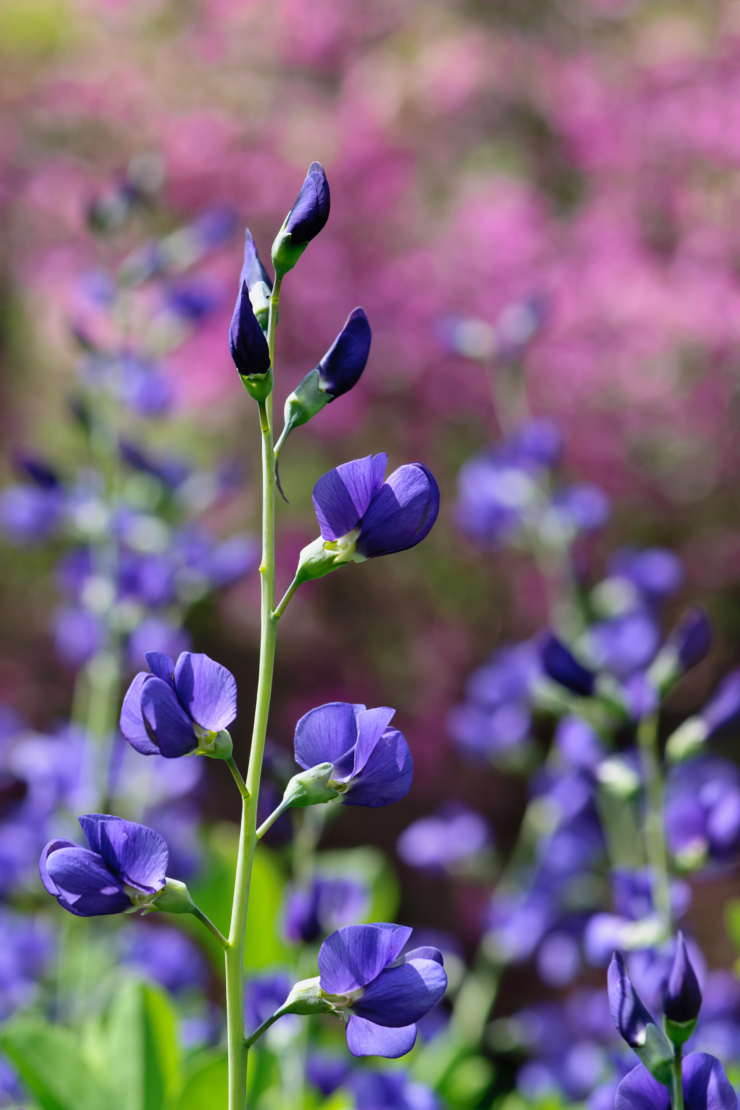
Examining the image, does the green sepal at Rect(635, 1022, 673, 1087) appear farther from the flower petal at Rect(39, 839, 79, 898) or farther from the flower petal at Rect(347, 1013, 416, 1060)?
the flower petal at Rect(39, 839, 79, 898)

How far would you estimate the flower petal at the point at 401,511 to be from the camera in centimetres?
68

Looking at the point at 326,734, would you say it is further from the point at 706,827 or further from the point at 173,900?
the point at 706,827

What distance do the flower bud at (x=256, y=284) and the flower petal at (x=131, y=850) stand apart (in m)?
0.37

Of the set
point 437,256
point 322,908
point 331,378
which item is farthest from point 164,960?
point 437,256

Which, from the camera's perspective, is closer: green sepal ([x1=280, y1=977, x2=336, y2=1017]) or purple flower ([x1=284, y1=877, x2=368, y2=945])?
green sepal ([x1=280, y1=977, x2=336, y2=1017])

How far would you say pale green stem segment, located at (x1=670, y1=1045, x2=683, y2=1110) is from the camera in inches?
24.4

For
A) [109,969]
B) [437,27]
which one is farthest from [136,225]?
[109,969]

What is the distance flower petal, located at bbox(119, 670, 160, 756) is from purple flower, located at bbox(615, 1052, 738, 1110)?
0.39 meters

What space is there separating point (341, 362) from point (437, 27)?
8.79ft

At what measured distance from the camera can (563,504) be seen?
172 cm

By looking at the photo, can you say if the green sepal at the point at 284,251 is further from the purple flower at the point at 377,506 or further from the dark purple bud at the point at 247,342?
the purple flower at the point at 377,506

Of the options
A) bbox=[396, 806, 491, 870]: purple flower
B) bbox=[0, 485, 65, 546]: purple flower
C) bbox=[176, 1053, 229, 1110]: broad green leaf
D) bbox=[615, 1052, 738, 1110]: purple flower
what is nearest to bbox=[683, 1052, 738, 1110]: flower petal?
bbox=[615, 1052, 738, 1110]: purple flower

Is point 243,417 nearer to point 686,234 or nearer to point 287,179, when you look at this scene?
point 287,179

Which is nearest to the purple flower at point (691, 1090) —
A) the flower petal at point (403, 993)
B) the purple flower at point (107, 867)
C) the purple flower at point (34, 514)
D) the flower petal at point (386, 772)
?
the flower petal at point (403, 993)
